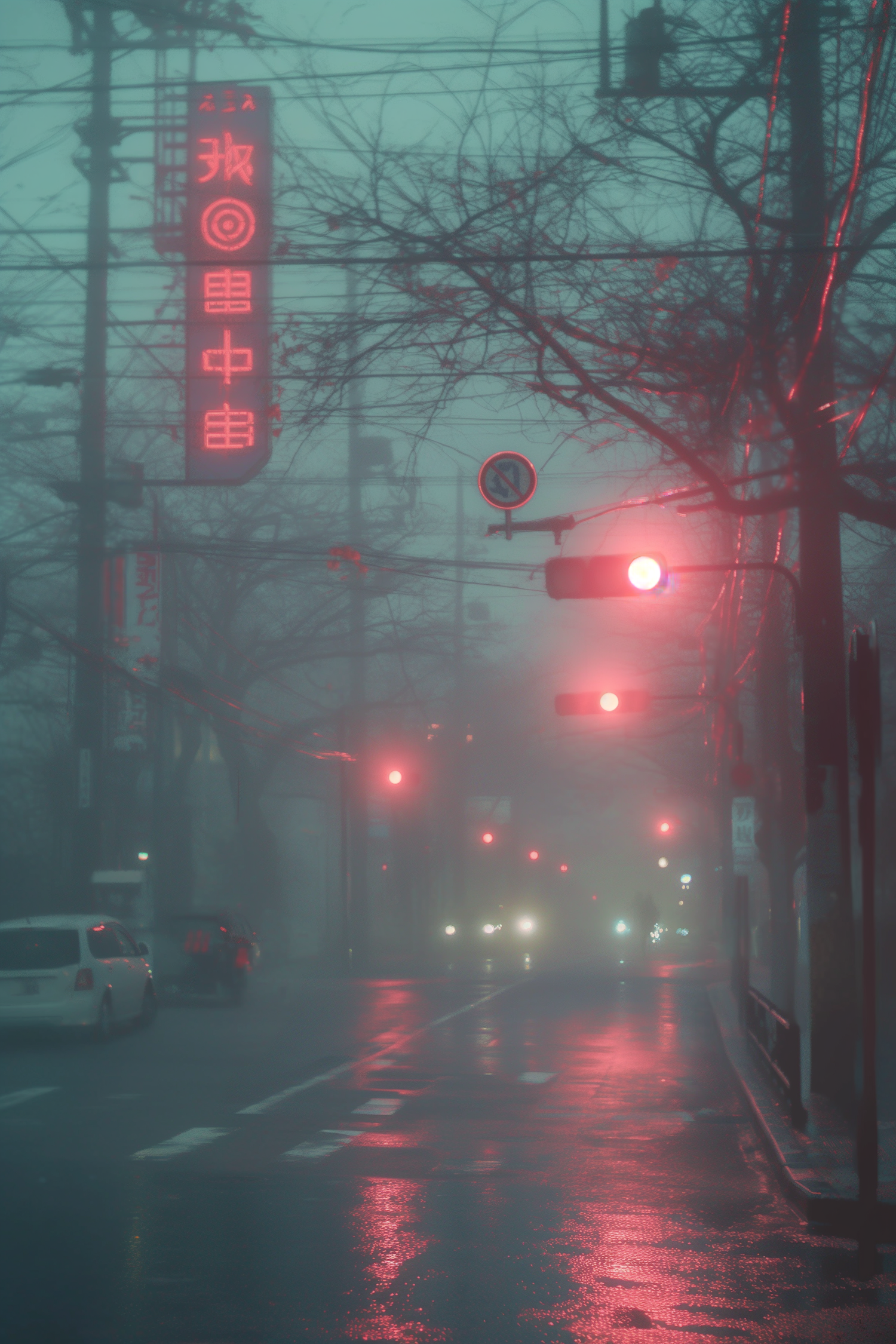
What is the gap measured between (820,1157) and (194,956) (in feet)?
56.9

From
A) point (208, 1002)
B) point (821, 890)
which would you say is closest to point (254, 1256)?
point (821, 890)

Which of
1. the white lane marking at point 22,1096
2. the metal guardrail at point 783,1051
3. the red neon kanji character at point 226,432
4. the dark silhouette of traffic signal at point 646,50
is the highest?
the dark silhouette of traffic signal at point 646,50

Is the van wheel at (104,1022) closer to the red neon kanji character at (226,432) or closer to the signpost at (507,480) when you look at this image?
the red neon kanji character at (226,432)

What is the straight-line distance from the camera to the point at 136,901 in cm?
2948

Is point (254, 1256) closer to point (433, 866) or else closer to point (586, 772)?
point (433, 866)

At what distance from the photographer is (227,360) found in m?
18.4

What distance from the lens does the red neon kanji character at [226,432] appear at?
1862 cm

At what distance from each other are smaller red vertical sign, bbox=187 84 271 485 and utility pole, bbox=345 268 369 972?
63.3 ft

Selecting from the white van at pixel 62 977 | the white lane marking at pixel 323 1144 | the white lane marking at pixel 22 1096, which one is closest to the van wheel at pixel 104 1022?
the white van at pixel 62 977

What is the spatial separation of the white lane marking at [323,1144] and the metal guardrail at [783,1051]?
11.9ft

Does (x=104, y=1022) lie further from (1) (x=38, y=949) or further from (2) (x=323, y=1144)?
(2) (x=323, y=1144)

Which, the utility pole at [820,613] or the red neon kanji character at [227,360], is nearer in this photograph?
the utility pole at [820,613]

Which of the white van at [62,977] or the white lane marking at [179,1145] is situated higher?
the white van at [62,977]

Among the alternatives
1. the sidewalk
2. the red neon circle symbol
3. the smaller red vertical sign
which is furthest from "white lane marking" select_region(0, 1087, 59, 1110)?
the red neon circle symbol
